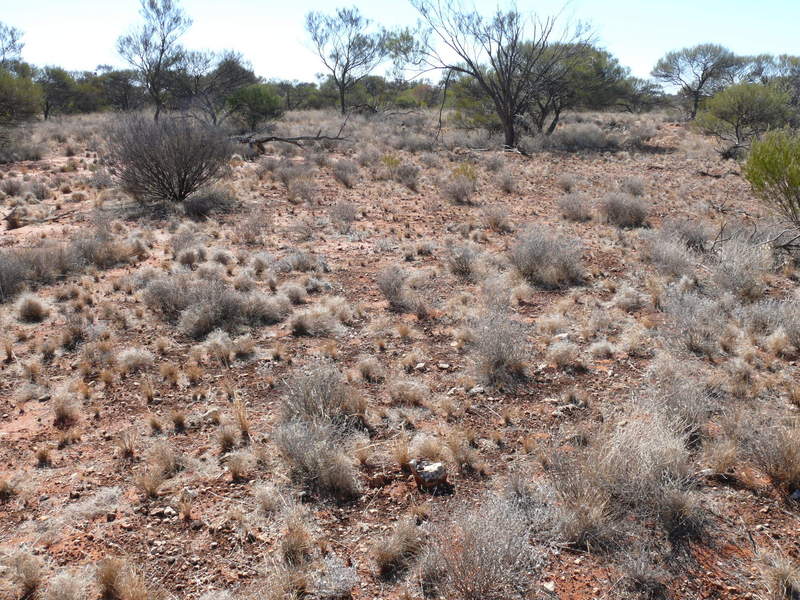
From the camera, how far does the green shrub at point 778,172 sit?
7.92 m

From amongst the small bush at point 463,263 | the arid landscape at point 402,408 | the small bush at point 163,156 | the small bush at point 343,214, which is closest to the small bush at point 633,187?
the arid landscape at point 402,408

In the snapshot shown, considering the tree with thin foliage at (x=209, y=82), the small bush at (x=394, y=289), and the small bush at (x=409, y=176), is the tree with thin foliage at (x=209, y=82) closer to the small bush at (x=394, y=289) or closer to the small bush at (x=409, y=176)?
the small bush at (x=409, y=176)

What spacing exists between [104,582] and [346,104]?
3961 centimetres

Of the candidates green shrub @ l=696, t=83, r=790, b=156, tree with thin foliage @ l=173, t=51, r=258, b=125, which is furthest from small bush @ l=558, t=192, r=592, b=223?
tree with thin foliage @ l=173, t=51, r=258, b=125

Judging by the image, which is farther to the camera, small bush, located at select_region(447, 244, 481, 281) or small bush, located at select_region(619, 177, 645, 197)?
small bush, located at select_region(619, 177, 645, 197)

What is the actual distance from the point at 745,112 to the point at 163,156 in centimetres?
1954

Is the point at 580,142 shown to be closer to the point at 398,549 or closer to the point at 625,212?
the point at 625,212

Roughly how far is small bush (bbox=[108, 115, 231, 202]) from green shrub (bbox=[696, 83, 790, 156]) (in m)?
16.9

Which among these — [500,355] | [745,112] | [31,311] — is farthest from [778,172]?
[745,112]

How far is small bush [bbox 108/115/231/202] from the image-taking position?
37.8 feet

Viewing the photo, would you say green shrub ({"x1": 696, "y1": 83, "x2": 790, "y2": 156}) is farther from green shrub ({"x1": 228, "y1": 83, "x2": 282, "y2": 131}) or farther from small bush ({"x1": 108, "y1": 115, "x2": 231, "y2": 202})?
green shrub ({"x1": 228, "y1": 83, "x2": 282, "y2": 131})

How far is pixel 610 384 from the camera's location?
5070 mm

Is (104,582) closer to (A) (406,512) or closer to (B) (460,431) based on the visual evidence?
(A) (406,512)

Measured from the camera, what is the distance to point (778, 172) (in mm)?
8070
